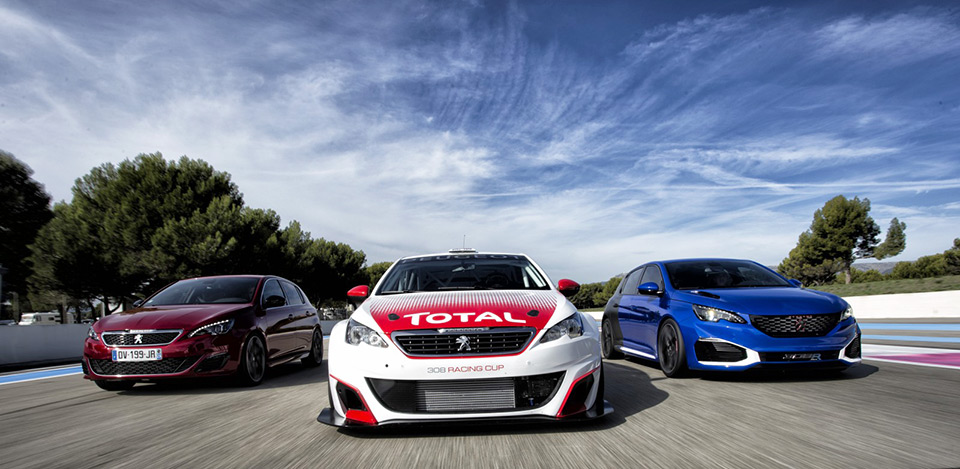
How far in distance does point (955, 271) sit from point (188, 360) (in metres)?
78.6

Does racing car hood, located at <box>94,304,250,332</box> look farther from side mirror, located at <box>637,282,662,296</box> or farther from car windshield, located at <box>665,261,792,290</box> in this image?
car windshield, located at <box>665,261,792,290</box>

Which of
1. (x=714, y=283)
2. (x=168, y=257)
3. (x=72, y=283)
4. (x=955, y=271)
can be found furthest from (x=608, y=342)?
(x=955, y=271)

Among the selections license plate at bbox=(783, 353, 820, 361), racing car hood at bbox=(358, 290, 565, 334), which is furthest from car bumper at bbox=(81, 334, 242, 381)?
license plate at bbox=(783, 353, 820, 361)

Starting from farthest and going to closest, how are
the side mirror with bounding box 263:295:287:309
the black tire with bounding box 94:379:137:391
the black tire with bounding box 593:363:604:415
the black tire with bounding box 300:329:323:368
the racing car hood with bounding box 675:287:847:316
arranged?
the black tire with bounding box 300:329:323:368
the side mirror with bounding box 263:295:287:309
the black tire with bounding box 94:379:137:391
the racing car hood with bounding box 675:287:847:316
the black tire with bounding box 593:363:604:415

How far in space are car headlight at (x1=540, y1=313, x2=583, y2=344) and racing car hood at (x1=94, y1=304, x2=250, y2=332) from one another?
15.5ft

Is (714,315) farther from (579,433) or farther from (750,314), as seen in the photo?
(579,433)

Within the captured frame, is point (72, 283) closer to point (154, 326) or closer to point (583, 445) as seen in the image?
point (154, 326)

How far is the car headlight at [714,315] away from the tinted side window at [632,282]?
224 cm

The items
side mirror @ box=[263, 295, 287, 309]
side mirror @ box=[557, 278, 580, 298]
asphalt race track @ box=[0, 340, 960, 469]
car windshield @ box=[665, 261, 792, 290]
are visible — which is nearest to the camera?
asphalt race track @ box=[0, 340, 960, 469]

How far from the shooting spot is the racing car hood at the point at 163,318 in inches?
284

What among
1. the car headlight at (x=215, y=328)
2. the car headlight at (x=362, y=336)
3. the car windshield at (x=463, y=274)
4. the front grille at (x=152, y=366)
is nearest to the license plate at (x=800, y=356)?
the car windshield at (x=463, y=274)

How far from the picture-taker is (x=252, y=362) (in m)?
8.04

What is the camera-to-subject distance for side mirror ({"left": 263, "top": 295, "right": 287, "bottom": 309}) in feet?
29.1

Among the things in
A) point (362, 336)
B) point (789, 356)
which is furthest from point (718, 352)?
point (362, 336)
